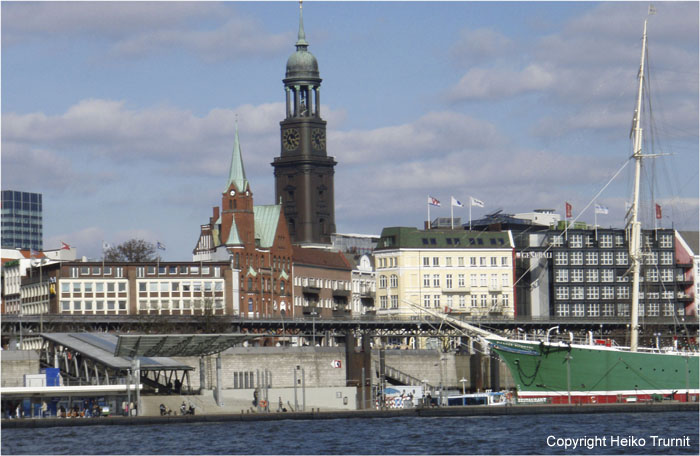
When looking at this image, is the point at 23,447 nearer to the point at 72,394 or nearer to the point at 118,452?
the point at 118,452

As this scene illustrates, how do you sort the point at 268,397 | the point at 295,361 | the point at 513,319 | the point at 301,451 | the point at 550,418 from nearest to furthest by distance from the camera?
the point at 301,451
the point at 550,418
the point at 268,397
the point at 295,361
the point at 513,319

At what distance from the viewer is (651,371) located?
429 feet

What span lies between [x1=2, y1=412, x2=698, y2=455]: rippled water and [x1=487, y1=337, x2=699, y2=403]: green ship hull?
322 inches

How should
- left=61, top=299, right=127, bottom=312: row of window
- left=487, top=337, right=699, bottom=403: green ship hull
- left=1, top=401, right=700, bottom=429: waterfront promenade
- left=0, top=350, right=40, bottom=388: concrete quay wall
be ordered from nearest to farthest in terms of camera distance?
left=1, top=401, right=700, bottom=429: waterfront promenade
left=487, top=337, right=699, bottom=403: green ship hull
left=0, top=350, right=40, bottom=388: concrete quay wall
left=61, top=299, right=127, bottom=312: row of window

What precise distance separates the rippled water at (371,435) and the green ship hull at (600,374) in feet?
26.8

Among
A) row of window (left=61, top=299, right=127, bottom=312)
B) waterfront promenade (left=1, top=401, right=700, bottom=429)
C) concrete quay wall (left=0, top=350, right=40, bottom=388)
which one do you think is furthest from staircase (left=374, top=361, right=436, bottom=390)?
row of window (left=61, top=299, right=127, bottom=312)

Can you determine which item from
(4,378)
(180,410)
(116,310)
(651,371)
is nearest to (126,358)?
(180,410)

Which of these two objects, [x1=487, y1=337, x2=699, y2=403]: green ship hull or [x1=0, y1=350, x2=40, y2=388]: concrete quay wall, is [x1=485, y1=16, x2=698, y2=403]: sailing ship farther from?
[x1=0, y1=350, x2=40, y2=388]: concrete quay wall

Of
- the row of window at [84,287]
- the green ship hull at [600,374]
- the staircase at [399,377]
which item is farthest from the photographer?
the row of window at [84,287]

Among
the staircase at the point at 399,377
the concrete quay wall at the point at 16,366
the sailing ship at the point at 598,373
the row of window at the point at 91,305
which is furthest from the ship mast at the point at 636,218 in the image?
the row of window at the point at 91,305

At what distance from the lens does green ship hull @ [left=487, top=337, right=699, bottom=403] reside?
130 metres

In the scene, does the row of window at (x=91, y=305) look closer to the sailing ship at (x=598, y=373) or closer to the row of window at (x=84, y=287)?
the row of window at (x=84, y=287)

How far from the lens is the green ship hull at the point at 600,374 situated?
130m

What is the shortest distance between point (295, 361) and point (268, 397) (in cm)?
2567
